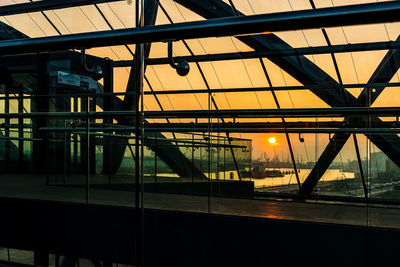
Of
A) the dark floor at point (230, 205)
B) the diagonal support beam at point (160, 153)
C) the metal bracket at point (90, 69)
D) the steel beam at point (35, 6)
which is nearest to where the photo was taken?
the metal bracket at point (90, 69)

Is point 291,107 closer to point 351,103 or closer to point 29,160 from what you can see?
point 351,103

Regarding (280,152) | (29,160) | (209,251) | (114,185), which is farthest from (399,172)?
(29,160)

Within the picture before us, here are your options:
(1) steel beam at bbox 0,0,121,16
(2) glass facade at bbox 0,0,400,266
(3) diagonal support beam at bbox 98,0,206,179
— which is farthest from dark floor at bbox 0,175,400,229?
(1) steel beam at bbox 0,0,121,16

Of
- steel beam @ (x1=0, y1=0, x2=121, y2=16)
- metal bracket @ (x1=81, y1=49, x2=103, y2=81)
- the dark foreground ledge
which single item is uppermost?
steel beam @ (x1=0, y1=0, x2=121, y2=16)

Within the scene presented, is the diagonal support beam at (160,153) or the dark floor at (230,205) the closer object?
the dark floor at (230,205)

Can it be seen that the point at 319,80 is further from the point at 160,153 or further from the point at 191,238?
the point at 191,238

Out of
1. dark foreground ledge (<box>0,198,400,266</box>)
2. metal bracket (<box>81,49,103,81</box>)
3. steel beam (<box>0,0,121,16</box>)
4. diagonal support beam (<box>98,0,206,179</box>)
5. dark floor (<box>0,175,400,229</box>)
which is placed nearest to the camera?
metal bracket (<box>81,49,103,81</box>)

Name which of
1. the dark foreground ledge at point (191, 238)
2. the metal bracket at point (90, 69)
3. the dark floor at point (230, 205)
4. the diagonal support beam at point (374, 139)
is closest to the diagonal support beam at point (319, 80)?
the diagonal support beam at point (374, 139)

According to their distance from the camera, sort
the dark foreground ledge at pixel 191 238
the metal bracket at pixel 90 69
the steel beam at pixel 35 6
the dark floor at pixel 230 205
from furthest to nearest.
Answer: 1. the steel beam at pixel 35 6
2. the dark floor at pixel 230 205
3. the dark foreground ledge at pixel 191 238
4. the metal bracket at pixel 90 69

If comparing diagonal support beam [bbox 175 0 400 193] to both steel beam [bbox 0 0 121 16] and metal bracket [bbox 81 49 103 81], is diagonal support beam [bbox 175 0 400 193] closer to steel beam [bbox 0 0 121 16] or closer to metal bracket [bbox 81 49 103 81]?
metal bracket [bbox 81 49 103 81]

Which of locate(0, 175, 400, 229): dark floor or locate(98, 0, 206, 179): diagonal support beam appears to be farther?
locate(98, 0, 206, 179): diagonal support beam

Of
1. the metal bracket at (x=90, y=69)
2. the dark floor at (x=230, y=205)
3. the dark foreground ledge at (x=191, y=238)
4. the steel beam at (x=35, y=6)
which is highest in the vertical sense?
the steel beam at (x=35, y=6)

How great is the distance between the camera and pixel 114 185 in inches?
123

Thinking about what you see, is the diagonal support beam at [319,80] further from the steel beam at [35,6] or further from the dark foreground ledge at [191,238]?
the steel beam at [35,6]
